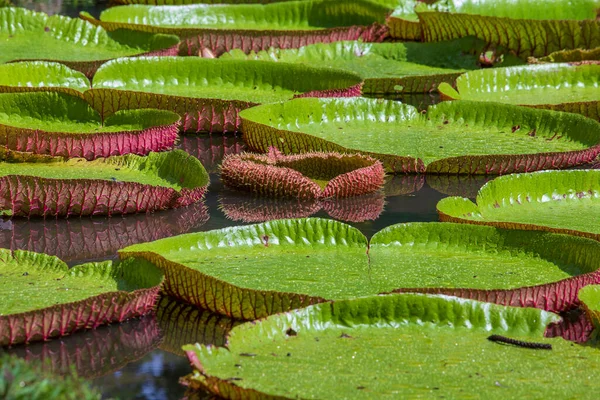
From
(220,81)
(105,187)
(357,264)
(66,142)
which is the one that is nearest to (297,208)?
(105,187)

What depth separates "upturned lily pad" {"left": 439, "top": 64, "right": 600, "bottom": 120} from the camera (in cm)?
645

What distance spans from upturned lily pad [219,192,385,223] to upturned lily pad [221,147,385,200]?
0.03m

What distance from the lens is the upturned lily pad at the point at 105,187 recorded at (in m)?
4.21

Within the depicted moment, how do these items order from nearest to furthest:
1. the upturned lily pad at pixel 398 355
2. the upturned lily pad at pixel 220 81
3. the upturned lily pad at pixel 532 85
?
the upturned lily pad at pixel 398 355
the upturned lily pad at pixel 220 81
the upturned lily pad at pixel 532 85

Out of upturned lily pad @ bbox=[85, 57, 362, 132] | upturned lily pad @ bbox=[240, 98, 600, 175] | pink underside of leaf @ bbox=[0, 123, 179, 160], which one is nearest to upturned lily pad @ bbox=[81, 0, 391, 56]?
upturned lily pad @ bbox=[85, 57, 362, 132]

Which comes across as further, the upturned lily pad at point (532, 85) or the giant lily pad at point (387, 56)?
the giant lily pad at point (387, 56)

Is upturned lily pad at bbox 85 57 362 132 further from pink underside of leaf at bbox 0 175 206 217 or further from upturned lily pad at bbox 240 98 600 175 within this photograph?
pink underside of leaf at bbox 0 175 206 217

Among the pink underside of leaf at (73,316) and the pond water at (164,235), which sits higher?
the pink underside of leaf at (73,316)

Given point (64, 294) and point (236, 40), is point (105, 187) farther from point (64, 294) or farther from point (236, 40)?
point (236, 40)

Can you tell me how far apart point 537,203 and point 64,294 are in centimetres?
203

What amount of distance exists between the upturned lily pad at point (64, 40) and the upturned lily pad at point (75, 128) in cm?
158

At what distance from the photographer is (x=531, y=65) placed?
22.4 ft

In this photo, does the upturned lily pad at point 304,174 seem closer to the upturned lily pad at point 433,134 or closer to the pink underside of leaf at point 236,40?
the upturned lily pad at point 433,134

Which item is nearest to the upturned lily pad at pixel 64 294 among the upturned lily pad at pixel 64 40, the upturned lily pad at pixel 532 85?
the upturned lily pad at pixel 532 85
